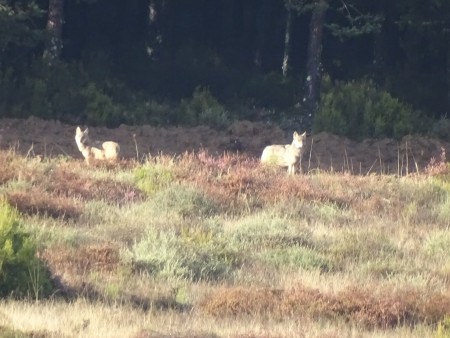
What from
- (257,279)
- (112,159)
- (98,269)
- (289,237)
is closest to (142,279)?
(98,269)

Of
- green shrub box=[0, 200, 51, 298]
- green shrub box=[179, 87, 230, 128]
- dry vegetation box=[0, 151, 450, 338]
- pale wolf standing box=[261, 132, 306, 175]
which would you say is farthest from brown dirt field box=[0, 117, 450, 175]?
green shrub box=[0, 200, 51, 298]

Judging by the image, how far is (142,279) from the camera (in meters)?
11.1

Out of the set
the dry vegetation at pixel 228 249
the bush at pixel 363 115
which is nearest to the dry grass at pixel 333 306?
the dry vegetation at pixel 228 249

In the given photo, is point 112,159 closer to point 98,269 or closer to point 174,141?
point 174,141

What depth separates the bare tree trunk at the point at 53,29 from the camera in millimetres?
29047

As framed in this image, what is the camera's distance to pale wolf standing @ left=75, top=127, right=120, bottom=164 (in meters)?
19.1

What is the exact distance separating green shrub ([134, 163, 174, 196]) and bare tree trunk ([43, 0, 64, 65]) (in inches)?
496

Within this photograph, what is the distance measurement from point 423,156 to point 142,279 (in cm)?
1380

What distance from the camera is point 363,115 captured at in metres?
28.1

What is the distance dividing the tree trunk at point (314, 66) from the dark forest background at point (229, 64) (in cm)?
3

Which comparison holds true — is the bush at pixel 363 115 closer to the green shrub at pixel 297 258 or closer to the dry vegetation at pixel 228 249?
the dry vegetation at pixel 228 249

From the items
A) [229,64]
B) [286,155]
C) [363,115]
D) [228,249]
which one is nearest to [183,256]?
[228,249]

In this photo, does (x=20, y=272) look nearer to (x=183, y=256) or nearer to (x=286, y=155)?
(x=183, y=256)

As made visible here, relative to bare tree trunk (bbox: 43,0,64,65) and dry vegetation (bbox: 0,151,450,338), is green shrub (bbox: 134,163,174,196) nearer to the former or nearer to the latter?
dry vegetation (bbox: 0,151,450,338)
